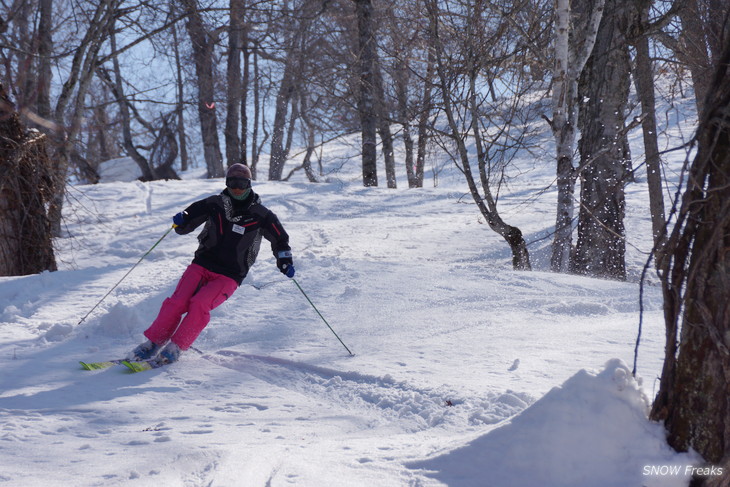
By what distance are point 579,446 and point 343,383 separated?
6.53 ft

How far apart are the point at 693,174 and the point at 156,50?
9794 mm

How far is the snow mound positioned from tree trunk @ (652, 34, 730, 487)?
0.35 feet

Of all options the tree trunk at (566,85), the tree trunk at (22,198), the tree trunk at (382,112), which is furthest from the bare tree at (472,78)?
the tree trunk at (22,198)

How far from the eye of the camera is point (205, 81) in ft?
52.0

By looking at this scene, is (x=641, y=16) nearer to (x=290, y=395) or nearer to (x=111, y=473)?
(x=290, y=395)

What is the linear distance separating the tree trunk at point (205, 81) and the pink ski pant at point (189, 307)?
19.5ft

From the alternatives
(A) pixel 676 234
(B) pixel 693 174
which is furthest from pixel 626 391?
(B) pixel 693 174

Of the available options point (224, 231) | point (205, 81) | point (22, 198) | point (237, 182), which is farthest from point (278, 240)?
point (205, 81)

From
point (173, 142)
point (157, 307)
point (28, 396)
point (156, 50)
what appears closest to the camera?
point (28, 396)

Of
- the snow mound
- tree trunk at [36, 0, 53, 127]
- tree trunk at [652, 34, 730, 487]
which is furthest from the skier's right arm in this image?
tree trunk at [36, 0, 53, 127]

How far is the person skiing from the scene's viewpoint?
4754mm

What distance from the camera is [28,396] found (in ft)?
12.7

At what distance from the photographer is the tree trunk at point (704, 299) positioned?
7.50ft

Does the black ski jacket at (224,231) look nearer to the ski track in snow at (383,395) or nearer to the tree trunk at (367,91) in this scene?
the ski track in snow at (383,395)
